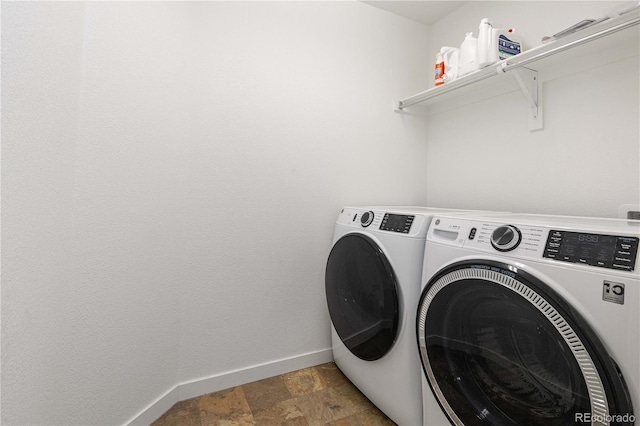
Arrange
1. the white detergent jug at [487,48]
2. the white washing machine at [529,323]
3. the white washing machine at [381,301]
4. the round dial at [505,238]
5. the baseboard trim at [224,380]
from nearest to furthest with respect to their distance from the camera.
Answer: the white washing machine at [529,323] < the round dial at [505,238] < the white washing machine at [381,301] < the baseboard trim at [224,380] < the white detergent jug at [487,48]

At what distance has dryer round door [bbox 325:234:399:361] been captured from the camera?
48.3 inches

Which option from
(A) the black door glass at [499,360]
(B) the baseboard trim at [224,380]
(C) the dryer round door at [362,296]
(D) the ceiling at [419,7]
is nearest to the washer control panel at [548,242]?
(A) the black door glass at [499,360]

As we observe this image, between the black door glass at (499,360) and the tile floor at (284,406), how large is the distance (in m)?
0.56

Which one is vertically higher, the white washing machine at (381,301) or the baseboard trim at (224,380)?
the white washing machine at (381,301)

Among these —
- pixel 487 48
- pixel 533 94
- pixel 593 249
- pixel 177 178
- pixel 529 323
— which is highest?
pixel 487 48

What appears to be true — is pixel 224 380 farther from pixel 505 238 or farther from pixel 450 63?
pixel 450 63

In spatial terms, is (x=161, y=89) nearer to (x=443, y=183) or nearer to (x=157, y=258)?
(x=157, y=258)

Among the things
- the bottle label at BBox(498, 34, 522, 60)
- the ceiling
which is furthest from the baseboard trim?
the ceiling

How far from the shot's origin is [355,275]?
1427 millimetres

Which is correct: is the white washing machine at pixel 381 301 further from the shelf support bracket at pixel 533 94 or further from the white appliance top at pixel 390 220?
the shelf support bracket at pixel 533 94

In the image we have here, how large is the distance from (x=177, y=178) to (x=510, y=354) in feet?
4.79

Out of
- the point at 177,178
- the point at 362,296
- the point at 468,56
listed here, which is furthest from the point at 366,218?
the point at 468,56

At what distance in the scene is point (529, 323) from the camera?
771mm

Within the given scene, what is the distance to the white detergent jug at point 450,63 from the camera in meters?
1.64
